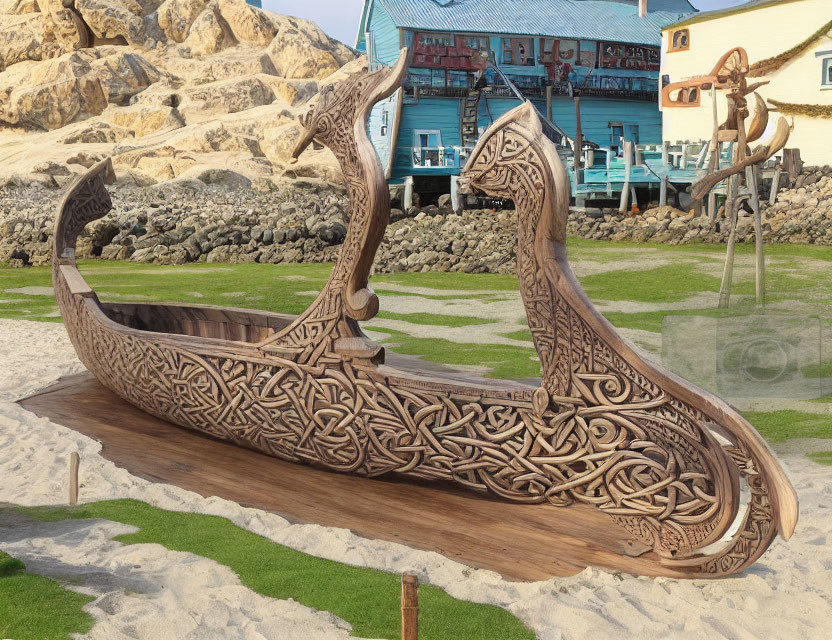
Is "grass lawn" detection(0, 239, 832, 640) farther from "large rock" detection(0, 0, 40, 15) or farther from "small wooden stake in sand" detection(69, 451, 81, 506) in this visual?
"large rock" detection(0, 0, 40, 15)

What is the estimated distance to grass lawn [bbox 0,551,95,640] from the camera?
257 centimetres

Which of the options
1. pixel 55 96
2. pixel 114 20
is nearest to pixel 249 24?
pixel 114 20

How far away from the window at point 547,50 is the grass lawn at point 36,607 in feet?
57.4

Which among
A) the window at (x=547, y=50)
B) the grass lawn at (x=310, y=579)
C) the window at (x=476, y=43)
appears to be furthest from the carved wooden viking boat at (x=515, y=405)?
the window at (x=547, y=50)

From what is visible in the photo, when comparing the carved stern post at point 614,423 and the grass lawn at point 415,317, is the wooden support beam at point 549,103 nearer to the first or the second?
the grass lawn at point 415,317

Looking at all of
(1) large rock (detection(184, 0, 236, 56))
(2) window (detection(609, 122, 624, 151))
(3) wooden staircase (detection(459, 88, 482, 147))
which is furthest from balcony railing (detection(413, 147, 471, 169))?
(1) large rock (detection(184, 0, 236, 56))

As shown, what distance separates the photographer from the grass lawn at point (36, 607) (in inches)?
101

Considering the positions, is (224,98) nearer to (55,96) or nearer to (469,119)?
(55,96)

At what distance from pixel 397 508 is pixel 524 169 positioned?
150 centimetres

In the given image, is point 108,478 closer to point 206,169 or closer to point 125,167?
point 206,169

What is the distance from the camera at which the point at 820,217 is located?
48.3 feet

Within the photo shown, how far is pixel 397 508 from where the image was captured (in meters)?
3.67

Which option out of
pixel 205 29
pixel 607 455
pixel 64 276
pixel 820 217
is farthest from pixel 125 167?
pixel 607 455

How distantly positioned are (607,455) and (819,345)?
11.0 feet
